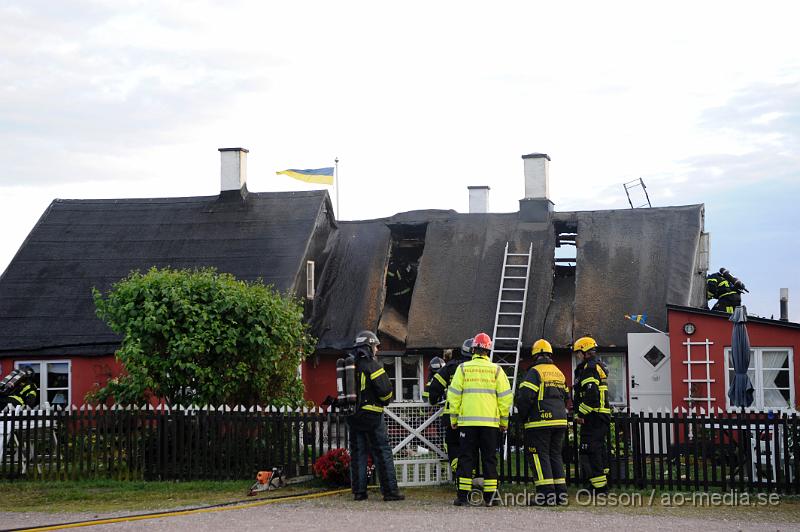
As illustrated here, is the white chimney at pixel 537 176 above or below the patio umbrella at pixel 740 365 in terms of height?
above

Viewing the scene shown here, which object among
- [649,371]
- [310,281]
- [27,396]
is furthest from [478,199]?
[27,396]

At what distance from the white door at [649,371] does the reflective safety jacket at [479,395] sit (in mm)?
8721

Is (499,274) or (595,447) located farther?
(499,274)

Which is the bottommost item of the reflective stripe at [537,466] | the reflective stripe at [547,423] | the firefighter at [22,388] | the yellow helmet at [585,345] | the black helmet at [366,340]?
the reflective stripe at [537,466]

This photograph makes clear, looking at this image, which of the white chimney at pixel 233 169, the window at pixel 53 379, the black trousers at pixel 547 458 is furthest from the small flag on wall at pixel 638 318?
the window at pixel 53 379

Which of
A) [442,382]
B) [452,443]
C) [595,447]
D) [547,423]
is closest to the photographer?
[547,423]

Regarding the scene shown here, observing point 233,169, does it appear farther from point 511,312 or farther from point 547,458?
point 547,458

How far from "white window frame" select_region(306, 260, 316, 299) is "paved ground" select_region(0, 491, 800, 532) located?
12.1 metres

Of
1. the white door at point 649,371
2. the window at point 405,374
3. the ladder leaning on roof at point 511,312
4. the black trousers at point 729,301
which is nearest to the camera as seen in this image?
the white door at point 649,371

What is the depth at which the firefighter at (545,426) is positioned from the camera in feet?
42.3

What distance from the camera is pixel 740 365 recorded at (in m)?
16.5

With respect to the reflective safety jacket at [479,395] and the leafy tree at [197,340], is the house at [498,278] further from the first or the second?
the reflective safety jacket at [479,395]

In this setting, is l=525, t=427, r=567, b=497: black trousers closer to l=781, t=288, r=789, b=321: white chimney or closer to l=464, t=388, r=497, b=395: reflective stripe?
l=464, t=388, r=497, b=395: reflective stripe

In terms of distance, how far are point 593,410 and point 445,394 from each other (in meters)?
2.11
